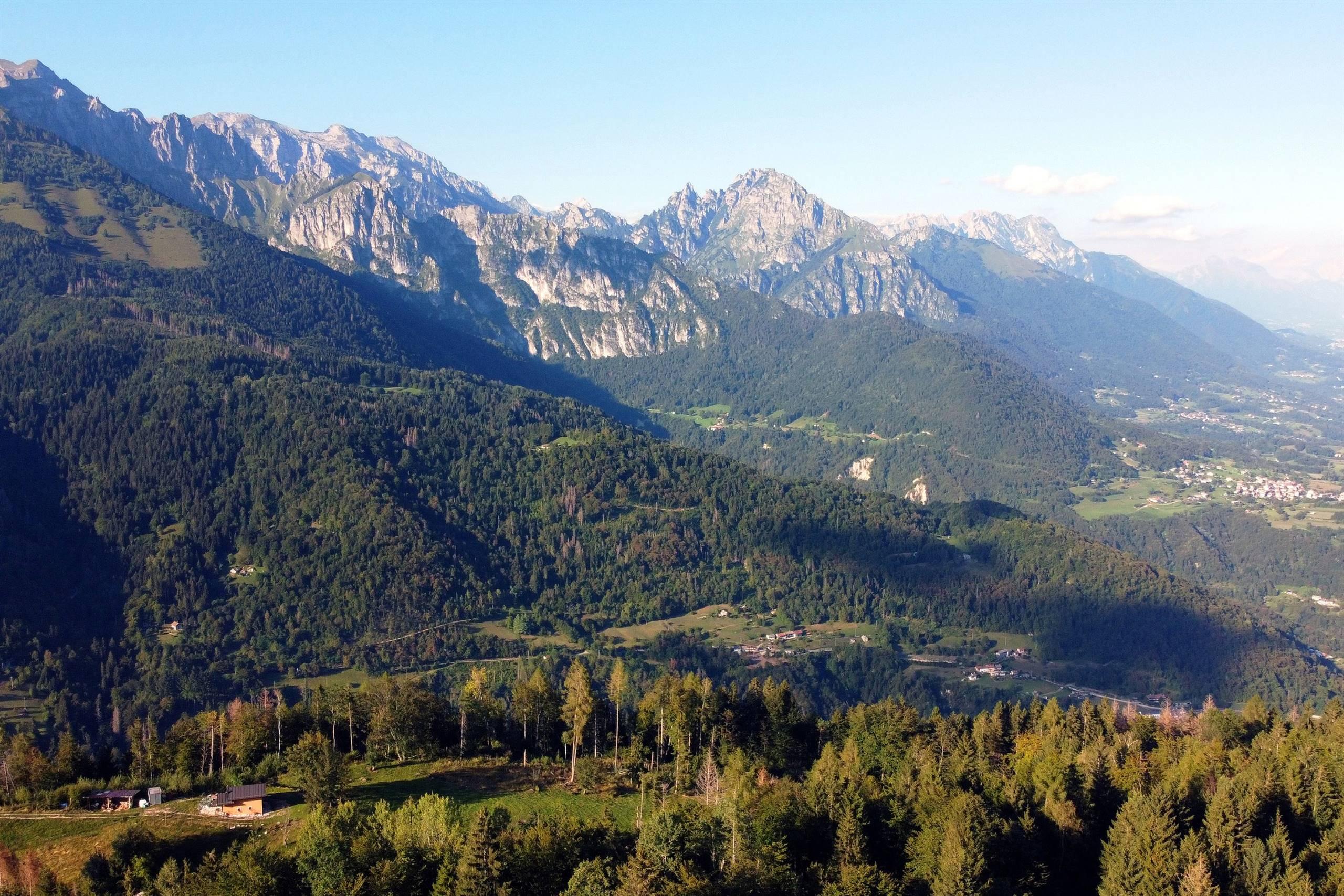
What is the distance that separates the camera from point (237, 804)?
59969mm

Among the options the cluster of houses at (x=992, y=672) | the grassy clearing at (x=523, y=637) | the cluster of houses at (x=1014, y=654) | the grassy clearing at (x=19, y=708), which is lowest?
the cluster of houses at (x=992, y=672)

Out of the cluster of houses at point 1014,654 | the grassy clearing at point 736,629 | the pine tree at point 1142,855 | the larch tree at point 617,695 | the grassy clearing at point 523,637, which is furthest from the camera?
the grassy clearing at point 736,629

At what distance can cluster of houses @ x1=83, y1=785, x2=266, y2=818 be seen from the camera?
59938mm

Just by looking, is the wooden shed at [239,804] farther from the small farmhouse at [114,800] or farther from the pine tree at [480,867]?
the pine tree at [480,867]

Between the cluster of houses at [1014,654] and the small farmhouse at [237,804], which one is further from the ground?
the small farmhouse at [237,804]

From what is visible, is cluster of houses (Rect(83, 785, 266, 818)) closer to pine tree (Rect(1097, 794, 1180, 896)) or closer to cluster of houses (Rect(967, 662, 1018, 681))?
pine tree (Rect(1097, 794, 1180, 896))

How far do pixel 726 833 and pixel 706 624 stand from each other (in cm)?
11803

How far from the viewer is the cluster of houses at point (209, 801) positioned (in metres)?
59.9

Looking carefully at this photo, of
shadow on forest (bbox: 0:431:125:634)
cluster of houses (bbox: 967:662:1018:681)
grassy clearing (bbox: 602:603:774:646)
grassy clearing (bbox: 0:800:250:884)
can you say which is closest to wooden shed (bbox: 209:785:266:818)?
grassy clearing (bbox: 0:800:250:884)

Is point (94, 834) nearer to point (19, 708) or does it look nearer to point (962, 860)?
point (962, 860)

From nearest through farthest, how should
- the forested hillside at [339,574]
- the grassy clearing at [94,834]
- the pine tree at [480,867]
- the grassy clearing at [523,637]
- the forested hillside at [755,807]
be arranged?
the pine tree at [480,867], the forested hillside at [755,807], the grassy clearing at [94,834], the forested hillside at [339,574], the grassy clearing at [523,637]

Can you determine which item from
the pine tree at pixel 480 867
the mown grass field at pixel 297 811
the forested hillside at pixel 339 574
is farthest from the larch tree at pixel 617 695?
the forested hillside at pixel 339 574

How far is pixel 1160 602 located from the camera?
176 metres

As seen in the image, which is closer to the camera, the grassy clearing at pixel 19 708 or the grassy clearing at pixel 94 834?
the grassy clearing at pixel 94 834
